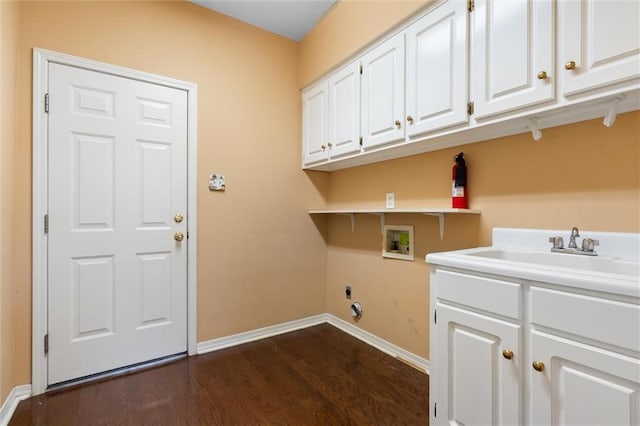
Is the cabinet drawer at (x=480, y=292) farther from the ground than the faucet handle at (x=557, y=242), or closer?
closer

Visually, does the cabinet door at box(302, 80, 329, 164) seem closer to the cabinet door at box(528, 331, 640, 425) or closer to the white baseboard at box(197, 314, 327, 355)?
the white baseboard at box(197, 314, 327, 355)

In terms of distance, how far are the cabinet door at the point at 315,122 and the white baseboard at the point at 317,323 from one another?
60.5 inches

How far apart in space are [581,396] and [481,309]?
1.22 ft

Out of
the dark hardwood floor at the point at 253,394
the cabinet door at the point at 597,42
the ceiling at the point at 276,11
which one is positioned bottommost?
the dark hardwood floor at the point at 253,394

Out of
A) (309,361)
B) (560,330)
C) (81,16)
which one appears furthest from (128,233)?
(560,330)

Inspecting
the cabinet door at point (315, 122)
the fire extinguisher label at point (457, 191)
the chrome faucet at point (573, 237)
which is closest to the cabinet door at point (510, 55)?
the fire extinguisher label at point (457, 191)

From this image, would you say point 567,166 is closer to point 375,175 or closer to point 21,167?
point 375,175

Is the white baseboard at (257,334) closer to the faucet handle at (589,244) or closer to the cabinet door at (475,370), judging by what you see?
the cabinet door at (475,370)

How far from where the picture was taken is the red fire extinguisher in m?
1.83

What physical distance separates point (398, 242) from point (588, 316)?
4.74 ft

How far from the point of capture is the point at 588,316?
94cm

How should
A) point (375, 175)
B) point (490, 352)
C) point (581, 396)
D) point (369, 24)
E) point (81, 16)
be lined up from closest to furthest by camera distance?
1. point (581, 396)
2. point (490, 352)
3. point (81, 16)
4. point (369, 24)
5. point (375, 175)

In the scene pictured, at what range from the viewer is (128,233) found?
6.97 feet

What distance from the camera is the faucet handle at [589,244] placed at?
51.9 inches
